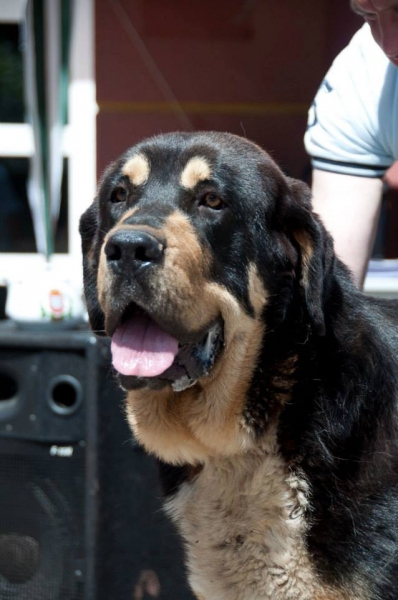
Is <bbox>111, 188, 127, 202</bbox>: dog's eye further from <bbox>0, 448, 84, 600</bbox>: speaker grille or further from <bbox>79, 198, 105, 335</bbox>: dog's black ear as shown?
<bbox>0, 448, 84, 600</bbox>: speaker grille

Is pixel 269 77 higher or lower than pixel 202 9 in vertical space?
lower

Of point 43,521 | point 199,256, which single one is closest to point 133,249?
point 199,256

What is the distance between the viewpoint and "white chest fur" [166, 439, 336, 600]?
2.59 metres

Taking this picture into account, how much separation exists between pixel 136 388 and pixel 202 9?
3.51 m

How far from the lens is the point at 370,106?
121 inches

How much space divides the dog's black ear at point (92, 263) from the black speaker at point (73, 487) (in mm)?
358

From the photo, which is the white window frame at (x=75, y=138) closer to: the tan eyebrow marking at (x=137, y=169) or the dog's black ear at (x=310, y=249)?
the tan eyebrow marking at (x=137, y=169)

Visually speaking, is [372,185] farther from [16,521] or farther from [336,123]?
[16,521]

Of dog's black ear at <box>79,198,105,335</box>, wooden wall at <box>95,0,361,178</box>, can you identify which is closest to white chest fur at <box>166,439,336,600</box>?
dog's black ear at <box>79,198,105,335</box>

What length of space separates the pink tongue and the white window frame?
2791 millimetres

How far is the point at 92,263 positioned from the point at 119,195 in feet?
0.91

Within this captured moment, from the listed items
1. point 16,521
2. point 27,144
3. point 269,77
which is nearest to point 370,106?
point 16,521

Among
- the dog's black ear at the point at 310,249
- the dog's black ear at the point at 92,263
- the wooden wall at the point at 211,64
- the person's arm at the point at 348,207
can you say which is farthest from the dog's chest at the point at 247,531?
the wooden wall at the point at 211,64

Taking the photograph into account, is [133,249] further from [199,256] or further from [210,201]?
[210,201]
